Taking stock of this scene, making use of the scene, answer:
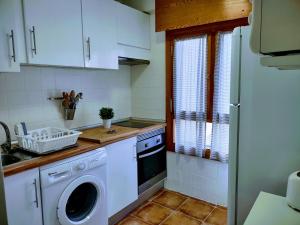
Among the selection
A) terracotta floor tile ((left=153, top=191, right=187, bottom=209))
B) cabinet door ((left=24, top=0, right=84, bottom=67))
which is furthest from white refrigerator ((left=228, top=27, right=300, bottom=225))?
cabinet door ((left=24, top=0, right=84, bottom=67))

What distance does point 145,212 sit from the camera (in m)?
2.43

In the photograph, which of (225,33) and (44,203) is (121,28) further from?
(44,203)

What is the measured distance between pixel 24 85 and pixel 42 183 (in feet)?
3.00

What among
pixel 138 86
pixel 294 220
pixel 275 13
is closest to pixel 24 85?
pixel 138 86

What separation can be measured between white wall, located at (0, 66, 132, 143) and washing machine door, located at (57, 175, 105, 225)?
0.72 metres

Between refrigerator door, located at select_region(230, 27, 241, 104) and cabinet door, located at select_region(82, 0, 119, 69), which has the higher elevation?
cabinet door, located at select_region(82, 0, 119, 69)

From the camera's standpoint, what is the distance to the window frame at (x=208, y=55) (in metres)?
2.29

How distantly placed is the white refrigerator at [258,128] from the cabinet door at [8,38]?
1.43 meters

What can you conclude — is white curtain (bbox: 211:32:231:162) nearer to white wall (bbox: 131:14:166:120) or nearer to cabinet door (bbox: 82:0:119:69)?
white wall (bbox: 131:14:166:120)

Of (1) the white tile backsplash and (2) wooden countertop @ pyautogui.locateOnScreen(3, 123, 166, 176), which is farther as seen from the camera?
(1) the white tile backsplash

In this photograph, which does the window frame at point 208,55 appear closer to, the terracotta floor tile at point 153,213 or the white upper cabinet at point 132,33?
the white upper cabinet at point 132,33

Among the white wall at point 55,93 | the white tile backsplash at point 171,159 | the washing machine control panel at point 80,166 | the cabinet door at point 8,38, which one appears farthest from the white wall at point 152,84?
the cabinet door at point 8,38

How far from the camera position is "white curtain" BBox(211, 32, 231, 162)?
227 cm

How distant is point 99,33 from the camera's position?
218cm
